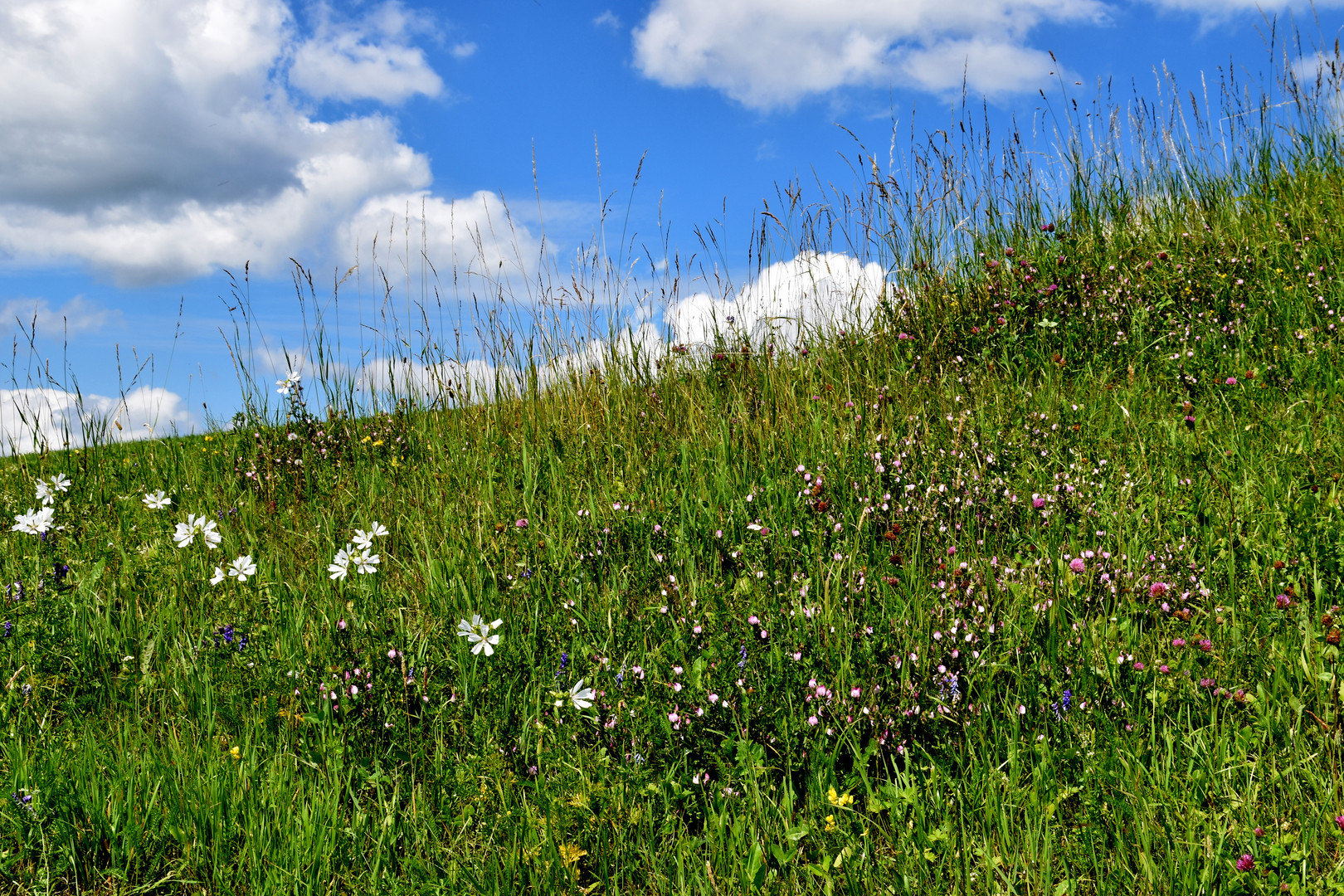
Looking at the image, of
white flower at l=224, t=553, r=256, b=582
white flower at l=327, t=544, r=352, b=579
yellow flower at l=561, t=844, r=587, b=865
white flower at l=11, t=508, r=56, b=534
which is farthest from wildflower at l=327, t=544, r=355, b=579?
white flower at l=11, t=508, r=56, b=534

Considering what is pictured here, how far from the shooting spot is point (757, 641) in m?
2.47

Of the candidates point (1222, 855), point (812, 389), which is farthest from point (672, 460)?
point (1222, 855)

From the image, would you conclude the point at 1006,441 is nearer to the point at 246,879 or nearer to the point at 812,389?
the point at 812,389

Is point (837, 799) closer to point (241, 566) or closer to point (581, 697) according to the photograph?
point (581, 697)

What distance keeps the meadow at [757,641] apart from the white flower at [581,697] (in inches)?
1.2

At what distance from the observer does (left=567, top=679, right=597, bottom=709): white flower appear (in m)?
2.17

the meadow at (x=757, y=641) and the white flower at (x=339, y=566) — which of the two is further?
the white flower at (x=339, y=566)

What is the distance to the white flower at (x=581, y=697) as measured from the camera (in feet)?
7.12

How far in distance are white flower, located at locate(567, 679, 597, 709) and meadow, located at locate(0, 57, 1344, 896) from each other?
0.03 m

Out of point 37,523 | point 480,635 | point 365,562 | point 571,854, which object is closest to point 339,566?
point 365,562

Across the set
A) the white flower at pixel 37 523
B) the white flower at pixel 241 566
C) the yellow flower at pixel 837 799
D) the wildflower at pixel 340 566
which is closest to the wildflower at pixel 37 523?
the white flower at pixel 37 523

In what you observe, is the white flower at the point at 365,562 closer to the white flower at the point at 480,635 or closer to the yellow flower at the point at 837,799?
the white flower at the point at 480,635

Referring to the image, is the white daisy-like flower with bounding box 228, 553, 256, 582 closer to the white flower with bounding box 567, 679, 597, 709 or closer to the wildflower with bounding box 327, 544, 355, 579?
the wildflower with bounding box 327, 544, 355, 579

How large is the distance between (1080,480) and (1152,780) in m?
1.51
